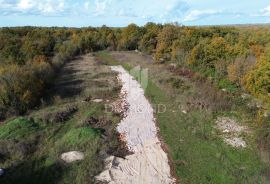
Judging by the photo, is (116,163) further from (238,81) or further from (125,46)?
(125,46)

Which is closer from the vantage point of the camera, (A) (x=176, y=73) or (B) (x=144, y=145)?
(B) (x=144, y=145)

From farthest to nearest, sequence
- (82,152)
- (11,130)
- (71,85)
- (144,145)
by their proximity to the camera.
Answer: (71,85) → (11,130) → (144,145) → (82,152)

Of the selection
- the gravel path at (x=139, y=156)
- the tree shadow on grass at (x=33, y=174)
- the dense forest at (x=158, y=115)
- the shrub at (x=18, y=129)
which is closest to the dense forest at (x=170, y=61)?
the dense forest at (x=158, y=115)

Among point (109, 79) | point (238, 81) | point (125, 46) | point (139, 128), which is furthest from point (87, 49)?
point (139, 128)

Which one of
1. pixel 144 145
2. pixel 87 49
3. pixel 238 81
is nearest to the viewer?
pixel 144 145

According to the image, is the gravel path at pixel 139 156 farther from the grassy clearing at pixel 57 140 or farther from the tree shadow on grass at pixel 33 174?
the tree shadow on grass at pixel 33 174

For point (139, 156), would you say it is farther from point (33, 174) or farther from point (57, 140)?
point (33, 174)
